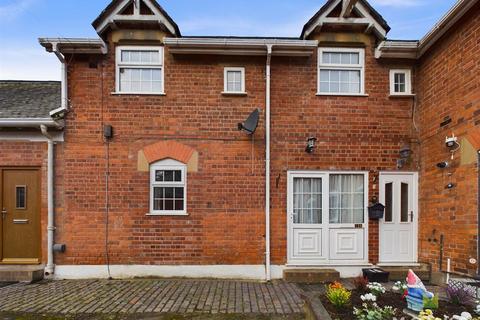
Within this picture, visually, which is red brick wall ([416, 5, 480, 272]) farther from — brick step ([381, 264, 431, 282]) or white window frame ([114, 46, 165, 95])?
white window frame ([114, 46, 165, 95])

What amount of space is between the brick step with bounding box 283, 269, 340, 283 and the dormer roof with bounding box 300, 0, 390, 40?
A: 537 cm

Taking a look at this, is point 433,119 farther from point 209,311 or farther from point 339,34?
A: point 209,311

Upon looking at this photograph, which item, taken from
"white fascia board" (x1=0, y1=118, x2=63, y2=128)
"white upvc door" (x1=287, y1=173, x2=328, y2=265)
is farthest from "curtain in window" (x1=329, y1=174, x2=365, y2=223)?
"white fascia board" (x1=0, y1=118, x2=63, y2=128)

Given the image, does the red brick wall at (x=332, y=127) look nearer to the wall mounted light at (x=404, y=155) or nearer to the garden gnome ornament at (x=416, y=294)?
the wall mounted light at (x=404, y=155)

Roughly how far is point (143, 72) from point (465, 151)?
6874mm

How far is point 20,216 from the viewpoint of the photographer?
768 cm

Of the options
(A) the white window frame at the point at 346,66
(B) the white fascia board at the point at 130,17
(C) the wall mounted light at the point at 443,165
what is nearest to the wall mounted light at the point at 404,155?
(C) the wall mounted light at the point at 443,165

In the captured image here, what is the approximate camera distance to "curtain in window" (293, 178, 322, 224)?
778 cm

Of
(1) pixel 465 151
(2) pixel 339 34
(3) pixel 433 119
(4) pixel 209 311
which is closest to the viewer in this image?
(4) pixel 209 311

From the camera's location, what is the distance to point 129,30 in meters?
7.74

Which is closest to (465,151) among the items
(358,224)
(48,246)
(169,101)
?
(358,224)

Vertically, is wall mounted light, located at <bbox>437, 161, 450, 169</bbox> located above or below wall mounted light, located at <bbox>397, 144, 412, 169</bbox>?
below

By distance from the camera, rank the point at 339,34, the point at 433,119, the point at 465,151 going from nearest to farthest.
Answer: the point at 465,151 → the point at 433,119 → the point at 339,34

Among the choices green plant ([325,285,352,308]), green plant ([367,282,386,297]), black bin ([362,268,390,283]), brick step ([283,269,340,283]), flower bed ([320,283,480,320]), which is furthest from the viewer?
brick step ([283,269,340,283])
